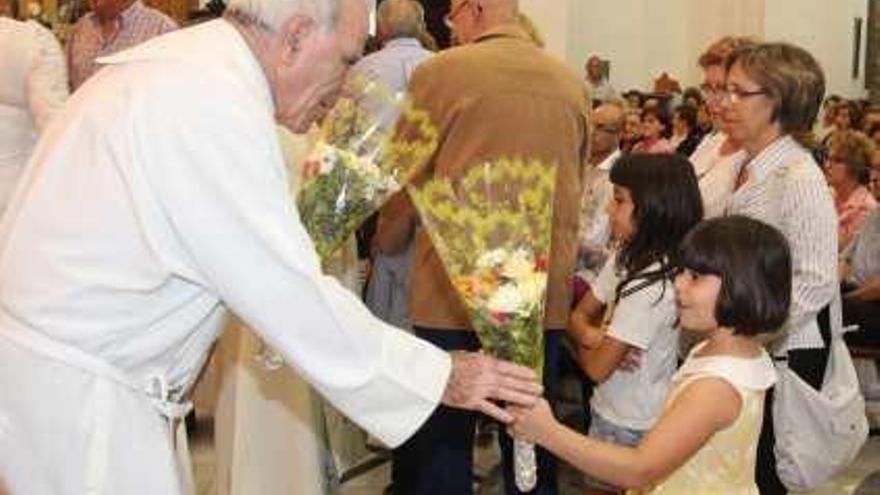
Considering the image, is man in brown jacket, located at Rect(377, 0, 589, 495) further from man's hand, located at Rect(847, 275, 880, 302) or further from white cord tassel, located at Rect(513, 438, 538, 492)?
man's hand, located at Rect(847, 275, 880, 302)

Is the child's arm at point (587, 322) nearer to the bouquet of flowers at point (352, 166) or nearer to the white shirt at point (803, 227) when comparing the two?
the white shirt at point (803, 227)

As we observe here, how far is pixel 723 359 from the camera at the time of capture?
2932mm

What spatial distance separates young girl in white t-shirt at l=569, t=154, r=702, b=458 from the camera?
12.5ft

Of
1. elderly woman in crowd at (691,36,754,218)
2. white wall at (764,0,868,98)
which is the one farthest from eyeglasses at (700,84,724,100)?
white wall at (764,0,868,98)

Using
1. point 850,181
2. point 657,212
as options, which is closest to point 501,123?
point 657,212

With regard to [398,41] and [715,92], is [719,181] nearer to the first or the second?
[715,92]

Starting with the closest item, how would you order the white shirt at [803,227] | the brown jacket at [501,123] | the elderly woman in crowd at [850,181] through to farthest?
1. the white shirt at [803,227]
2. the brown jacket at [501,123]
3. the elderly woman in crowd at [850,181]

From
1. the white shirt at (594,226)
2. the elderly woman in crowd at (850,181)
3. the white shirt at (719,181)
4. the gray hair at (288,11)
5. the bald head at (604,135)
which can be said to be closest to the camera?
the gray hair at (288,11)

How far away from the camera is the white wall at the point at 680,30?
14.4 meters

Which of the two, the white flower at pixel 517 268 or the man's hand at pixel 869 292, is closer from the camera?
the white flower at pixel 517 268

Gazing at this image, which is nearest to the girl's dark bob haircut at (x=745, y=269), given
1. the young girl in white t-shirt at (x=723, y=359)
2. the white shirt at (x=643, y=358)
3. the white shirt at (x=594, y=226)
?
the young girl in white t-shirt at (x=723, y=359)

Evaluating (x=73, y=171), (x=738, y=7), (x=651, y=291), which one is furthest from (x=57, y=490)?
(x=738, y=7)

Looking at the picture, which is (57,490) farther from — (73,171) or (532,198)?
(532,198)

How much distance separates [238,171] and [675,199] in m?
2.01
